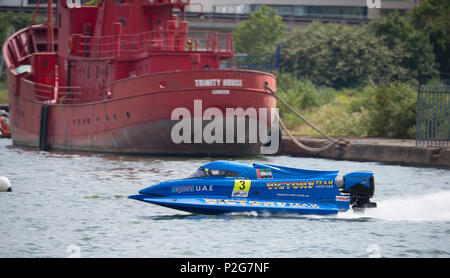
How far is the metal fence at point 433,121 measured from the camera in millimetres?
31016

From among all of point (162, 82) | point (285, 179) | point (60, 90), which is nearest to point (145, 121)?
point (162, 82)

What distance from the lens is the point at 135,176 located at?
2617 centimetres

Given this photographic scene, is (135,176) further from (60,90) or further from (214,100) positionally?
(60,90)

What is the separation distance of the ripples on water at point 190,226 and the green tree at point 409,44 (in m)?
35.1

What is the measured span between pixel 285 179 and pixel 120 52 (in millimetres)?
19785

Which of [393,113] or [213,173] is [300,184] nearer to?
[213,173]

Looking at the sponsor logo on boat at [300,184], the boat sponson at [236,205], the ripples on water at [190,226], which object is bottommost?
the ripples on water at [190,226]

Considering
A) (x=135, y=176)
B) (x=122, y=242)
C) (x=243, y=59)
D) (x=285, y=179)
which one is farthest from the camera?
(x=243, y=59)

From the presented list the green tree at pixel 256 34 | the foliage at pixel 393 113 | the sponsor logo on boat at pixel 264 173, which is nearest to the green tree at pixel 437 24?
the green tree at pixel 256 34

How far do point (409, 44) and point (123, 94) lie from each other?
3395cm

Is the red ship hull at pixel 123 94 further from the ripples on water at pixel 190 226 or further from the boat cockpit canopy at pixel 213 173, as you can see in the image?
the boat cockpit canopy at pixel 213 173

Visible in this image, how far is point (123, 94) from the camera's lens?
33.5 m

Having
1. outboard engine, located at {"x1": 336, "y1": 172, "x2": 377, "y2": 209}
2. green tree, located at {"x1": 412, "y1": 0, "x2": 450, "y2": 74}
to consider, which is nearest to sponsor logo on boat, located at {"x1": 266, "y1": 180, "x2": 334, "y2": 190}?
outboard engine, located at {"x1": 336, "y1": 172, "x2": 377, "y2": 209}

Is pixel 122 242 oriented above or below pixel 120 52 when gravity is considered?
below
